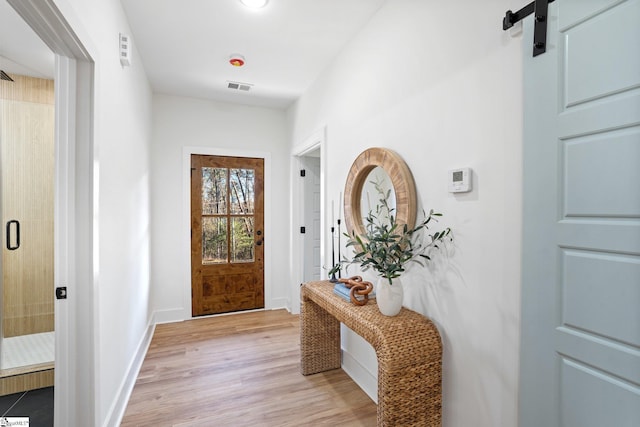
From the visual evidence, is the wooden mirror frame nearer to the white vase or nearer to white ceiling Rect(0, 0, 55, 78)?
the white vase

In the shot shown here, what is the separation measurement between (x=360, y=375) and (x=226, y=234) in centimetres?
232

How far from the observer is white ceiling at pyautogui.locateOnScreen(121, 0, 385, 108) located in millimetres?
2002

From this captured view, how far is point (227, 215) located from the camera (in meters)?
3.77

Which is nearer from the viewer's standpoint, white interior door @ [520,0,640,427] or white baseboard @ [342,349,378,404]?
white interior door @ [520,0,640,427]

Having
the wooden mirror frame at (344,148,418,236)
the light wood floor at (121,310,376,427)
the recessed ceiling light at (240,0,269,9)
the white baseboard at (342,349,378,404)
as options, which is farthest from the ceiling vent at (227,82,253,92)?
the white baseboard at (342,349,378,404)

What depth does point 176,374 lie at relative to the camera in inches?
94.5

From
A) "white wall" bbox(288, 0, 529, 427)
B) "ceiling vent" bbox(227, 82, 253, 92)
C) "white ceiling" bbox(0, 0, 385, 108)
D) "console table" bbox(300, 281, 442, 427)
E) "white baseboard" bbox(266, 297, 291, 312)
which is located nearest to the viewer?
"white wall" bbox(288, 0, 529, 427)

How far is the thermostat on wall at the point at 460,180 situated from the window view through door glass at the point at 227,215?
9.45 ft

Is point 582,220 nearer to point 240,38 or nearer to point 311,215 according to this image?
point 240,38

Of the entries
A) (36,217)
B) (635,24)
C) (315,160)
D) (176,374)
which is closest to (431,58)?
Result: (635,24)

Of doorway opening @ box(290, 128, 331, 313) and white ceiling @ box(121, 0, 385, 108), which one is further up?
white ceiling @ box(121, 0, 385, 108)

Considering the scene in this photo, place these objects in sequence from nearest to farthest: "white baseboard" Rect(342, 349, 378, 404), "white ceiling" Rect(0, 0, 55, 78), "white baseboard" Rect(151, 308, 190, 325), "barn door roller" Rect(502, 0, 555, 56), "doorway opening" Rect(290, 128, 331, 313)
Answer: "barn door roller" Rect(502, 0, 555, 56), "white ceiling" Rect(0, 0, 55, 78), "white baseboard" Rect(342, 349, 378, 404), "white baseboard" Rect(151, 308, 190, 325), "doorway opening" Rect(290, 128, 331, 313)

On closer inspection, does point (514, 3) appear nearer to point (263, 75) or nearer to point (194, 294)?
point (263, 75)

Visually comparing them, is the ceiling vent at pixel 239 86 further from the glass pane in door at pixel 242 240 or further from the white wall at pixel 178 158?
the glass pane in door at pixel 242 240
